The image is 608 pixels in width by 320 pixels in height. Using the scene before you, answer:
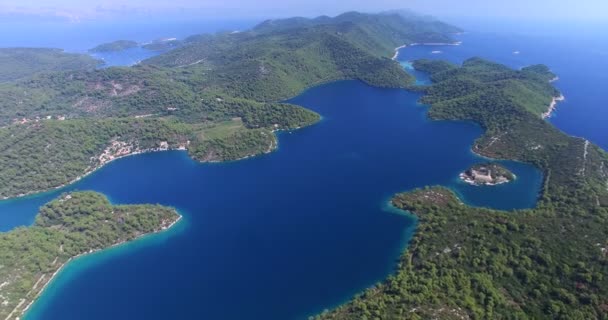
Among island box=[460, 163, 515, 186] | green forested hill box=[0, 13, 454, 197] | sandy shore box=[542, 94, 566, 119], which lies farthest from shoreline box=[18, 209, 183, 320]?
sandy shore box=[542, 94, 566, 119]

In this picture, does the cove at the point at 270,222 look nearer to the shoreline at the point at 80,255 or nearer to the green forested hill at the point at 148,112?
the shoreline at the point at 80,255

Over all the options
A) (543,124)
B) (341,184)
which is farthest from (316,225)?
(543,124)

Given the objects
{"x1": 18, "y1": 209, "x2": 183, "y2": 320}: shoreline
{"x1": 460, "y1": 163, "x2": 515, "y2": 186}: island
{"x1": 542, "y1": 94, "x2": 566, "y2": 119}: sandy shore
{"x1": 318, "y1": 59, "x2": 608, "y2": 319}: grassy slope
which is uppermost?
{"x1": 542, "y1": 94, "x2": 566, "y2": 119}: sandy shore

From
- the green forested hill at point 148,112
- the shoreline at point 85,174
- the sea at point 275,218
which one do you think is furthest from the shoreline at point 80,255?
the shoreline at point 85,174

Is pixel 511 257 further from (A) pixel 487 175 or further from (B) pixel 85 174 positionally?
(B) pixel 85 174

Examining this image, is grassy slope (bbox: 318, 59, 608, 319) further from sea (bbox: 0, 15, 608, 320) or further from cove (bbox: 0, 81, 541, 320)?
cove (bbox: 0, 81, 541, 320)

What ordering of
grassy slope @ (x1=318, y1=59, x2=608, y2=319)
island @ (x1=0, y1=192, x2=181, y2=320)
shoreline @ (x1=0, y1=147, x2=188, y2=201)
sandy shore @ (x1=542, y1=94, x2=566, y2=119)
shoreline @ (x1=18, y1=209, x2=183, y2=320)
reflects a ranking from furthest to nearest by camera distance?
sandy shore @ (x1=542, y1=94, x2=566, y2=119) → shoreline @ (x1=0, y1=147, x2=188, y2=201) → island @ (x1=0, y1=192, x2=181, y2=320) → shoreline @ (x1=18, y1=209, x2=183, y2=320) → grassy slope @ (x1=318, y1=59, x2=608, y2=319)
